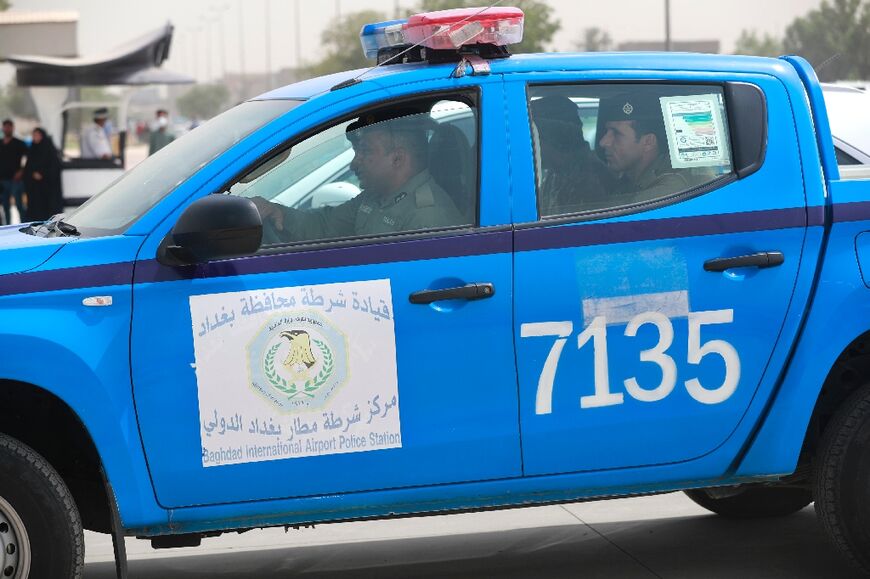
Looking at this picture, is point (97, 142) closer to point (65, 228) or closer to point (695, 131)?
point (65, 228)

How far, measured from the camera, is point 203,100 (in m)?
184

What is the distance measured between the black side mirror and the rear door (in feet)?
2.62

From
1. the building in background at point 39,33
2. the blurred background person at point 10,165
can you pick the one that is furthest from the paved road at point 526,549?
the building in background at point 39,33

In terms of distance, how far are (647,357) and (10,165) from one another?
57.9ft

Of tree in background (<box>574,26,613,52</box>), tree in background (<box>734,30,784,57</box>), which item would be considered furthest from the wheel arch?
tree in background (<box>734,30,784,57</box>)

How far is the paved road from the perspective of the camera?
4957 mm

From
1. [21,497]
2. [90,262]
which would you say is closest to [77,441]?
[21,497]

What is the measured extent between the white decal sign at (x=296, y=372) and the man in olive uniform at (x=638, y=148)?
852mm

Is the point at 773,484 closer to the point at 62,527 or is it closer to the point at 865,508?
the point at 865,508

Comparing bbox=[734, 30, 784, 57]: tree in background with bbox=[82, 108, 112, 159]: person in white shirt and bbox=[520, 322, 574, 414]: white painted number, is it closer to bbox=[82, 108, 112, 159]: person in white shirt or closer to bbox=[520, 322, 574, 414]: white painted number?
bbox=[82, 108, 112, 159]: person in white shirt

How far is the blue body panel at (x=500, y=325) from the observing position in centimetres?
386

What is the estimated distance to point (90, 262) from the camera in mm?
3879

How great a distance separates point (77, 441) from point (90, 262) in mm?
584

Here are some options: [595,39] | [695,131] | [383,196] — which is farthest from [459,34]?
[595,39]
